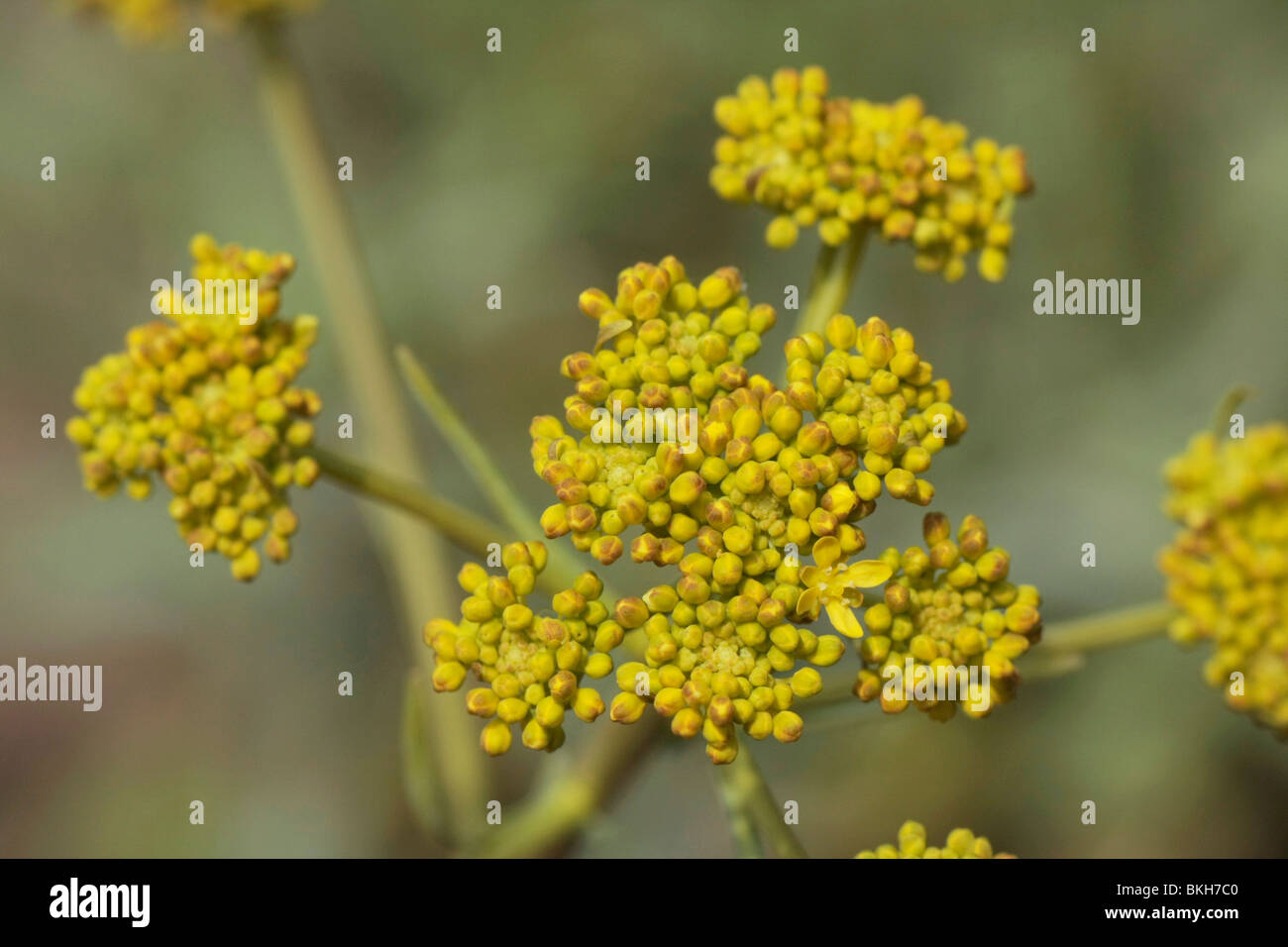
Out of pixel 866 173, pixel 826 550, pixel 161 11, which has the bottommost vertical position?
pixel 826 550

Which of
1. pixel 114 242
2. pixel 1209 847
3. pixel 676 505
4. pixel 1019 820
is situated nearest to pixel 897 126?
pixel 676 505

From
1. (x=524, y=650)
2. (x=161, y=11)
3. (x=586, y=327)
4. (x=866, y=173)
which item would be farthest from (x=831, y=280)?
(x=586, y=327)

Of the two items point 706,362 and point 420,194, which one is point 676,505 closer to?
point 706,362

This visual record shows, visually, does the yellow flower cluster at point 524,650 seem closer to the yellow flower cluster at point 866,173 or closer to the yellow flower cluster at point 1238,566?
the yellow flower cluster at point 866,173
